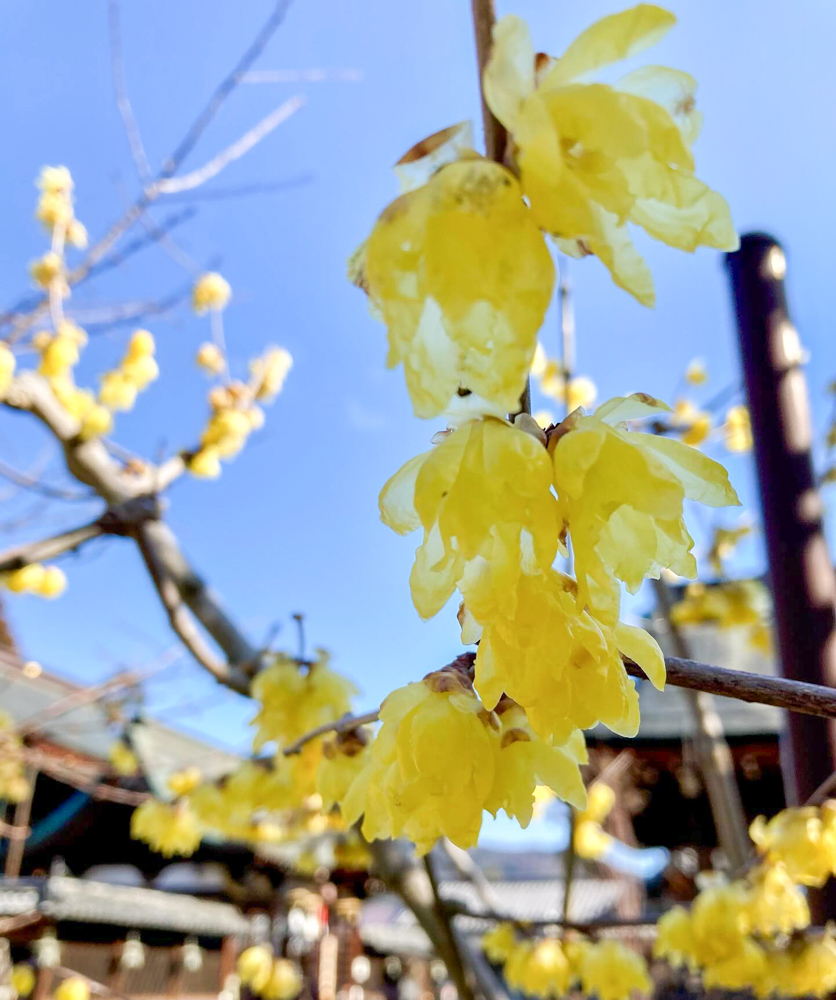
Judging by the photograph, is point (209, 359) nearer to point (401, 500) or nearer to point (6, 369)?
point (6, 369)

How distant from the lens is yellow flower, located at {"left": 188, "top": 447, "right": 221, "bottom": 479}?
320 centimetres

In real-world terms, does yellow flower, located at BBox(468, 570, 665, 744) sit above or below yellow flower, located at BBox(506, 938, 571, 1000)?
above

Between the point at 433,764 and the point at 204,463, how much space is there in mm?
2926

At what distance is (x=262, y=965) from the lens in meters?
6.36

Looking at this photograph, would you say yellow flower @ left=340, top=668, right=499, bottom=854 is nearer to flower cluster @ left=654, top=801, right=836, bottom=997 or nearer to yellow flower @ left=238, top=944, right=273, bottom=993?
flower cluster @ left=654, top=801, right=836, bottom=997

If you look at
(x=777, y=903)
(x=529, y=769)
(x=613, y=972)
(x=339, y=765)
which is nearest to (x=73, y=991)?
(x=613, y=972)

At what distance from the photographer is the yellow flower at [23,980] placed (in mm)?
6672

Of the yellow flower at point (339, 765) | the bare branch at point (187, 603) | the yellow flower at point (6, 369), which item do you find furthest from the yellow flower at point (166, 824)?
the yellow flower at point (339, 765)

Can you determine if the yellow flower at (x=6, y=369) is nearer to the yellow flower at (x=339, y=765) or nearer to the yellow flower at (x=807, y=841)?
the yellow flower at (x=339, y=765)

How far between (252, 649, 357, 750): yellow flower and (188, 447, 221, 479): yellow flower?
1.84 metres

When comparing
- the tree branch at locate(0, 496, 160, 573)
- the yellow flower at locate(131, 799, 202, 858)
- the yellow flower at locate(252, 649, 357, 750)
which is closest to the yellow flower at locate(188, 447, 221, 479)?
the tree branch at locate(0, 496, 160, 573)

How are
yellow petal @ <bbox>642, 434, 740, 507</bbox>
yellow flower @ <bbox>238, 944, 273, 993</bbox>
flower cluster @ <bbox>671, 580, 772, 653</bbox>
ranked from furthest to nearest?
yellow flower @ <bbox>238, 944, 273, 993</bbox>, flower cluster @ <bbox>671, 580, 772, 653</bbox>, yellow petal @ <bbox>642, 434, 740, 507</bbox>

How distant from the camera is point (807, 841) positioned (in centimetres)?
128

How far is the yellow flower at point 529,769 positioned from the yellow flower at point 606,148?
37 cm
